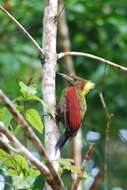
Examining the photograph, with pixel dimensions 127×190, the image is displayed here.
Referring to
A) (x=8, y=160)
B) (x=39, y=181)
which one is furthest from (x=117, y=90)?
(x=8, y=160)

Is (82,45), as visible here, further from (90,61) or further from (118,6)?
(118,6)

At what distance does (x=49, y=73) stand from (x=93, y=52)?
146 inches

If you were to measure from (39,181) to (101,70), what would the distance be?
9.50 ft

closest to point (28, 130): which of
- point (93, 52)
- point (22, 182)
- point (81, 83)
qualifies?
point (22, 182)

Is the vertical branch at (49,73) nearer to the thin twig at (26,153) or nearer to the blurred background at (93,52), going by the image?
the thin twig at (26,153)

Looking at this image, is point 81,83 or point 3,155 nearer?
point 3,155

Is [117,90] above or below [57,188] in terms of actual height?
below

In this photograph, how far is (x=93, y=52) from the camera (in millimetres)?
6461

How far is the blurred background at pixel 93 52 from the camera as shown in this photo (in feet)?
19.3

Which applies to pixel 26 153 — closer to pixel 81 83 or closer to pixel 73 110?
pixel 73 110

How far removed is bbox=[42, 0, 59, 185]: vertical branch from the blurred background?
2668mm

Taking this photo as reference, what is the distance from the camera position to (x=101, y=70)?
639 centimetres

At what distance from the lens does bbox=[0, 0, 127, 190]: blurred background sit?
5.89m

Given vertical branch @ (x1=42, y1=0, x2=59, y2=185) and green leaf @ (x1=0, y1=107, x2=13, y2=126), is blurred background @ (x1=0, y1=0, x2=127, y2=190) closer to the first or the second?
vertical branch @ (x1=42, y1=0, x2=59, y2=185)
